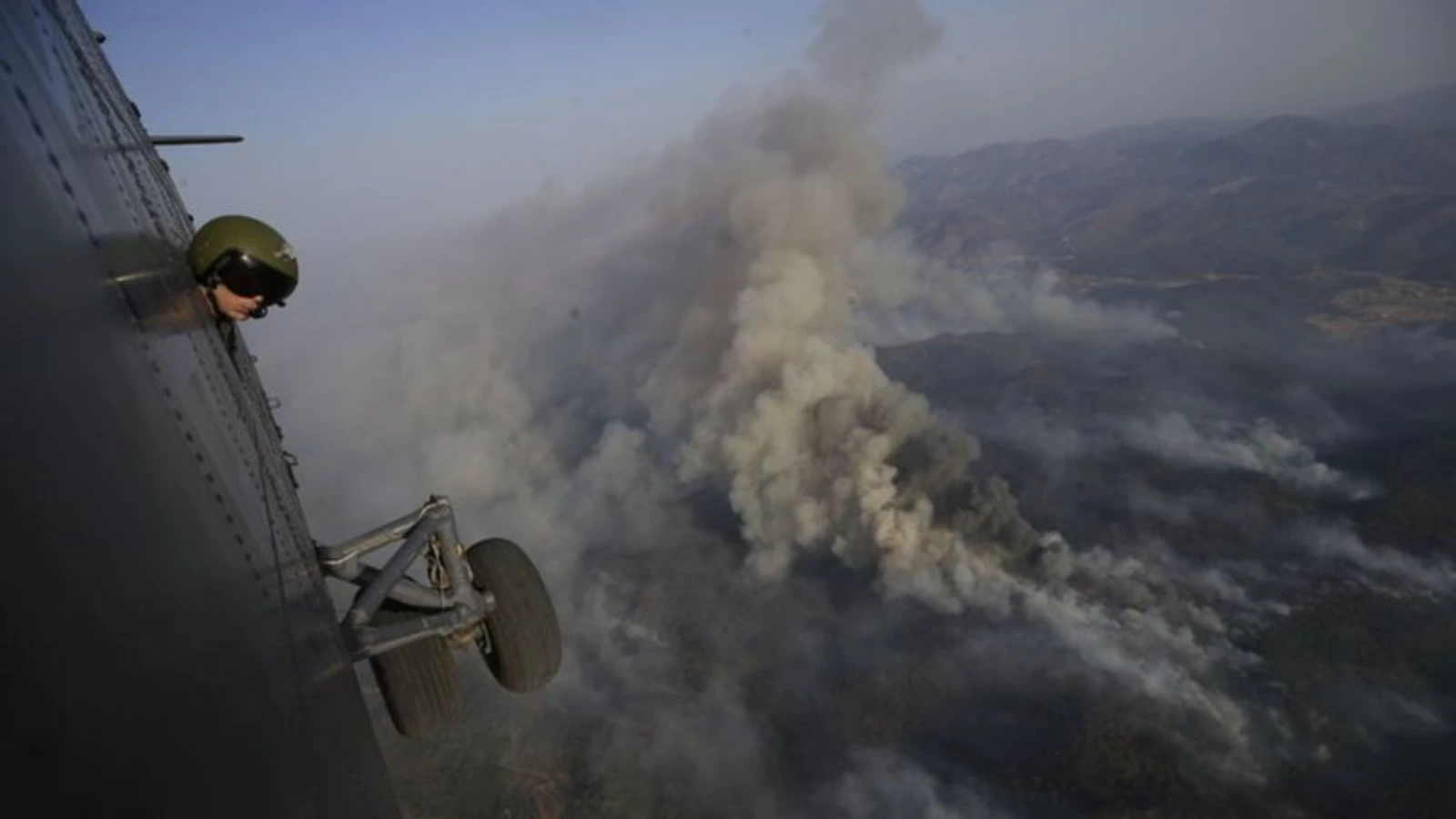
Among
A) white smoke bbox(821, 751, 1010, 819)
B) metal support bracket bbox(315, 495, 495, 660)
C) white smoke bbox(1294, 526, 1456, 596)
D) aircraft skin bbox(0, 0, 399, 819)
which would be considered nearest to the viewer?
aircraft skin bbox(0, 0, 399, 819)

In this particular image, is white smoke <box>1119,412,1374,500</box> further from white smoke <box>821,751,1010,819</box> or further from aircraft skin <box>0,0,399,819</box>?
aircraft skin <box>0,0,399,819</box>

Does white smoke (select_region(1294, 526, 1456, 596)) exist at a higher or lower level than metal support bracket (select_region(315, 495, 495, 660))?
lower

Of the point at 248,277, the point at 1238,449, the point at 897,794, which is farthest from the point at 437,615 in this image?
the point at 1238,449

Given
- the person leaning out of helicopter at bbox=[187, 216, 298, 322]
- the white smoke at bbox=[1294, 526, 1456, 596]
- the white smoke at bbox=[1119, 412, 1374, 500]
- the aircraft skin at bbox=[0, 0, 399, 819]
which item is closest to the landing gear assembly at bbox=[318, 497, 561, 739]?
the person leaning out of helicopter at bbox=[187, 216, 298, 322]

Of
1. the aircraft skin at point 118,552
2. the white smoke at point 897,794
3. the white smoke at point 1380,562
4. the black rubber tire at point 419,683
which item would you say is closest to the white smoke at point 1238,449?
the white smoke at point 1380,562

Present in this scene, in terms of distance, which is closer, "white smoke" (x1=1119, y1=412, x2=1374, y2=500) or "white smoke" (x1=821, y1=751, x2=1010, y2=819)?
"white smoke" (x1=821, y1=751, x2=1010, y2=819)

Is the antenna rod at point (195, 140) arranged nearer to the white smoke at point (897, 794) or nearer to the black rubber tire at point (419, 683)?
the black rubber tire at point (419, 683)

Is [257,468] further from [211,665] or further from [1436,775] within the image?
[1436,775]

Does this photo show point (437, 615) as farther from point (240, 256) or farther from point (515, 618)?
point (240, 256)

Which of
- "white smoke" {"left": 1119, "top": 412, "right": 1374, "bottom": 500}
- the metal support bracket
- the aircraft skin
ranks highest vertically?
the aircraft skin
